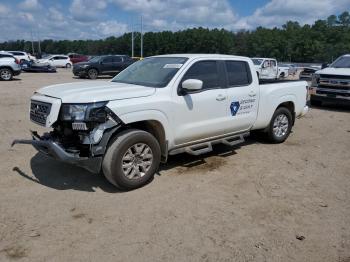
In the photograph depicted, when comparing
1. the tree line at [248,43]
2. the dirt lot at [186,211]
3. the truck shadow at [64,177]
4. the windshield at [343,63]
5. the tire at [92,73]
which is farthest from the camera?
the tree line at [248,43]

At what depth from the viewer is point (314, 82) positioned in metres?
13.3

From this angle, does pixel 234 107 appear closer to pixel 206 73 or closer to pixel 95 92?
pixel 206 73

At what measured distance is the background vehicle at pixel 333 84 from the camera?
12227 mm

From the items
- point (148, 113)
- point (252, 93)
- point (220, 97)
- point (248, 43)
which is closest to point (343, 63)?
point (252, 93)

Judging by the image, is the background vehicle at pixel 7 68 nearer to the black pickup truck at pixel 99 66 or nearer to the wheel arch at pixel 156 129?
the black pickup truck at pixel 99 66

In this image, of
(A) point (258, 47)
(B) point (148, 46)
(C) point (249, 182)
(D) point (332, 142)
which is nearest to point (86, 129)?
(C) point (249, 182)

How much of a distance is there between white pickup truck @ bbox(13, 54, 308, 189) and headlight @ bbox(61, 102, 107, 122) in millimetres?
12

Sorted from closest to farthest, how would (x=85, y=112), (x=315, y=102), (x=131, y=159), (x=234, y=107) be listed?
(x=85, y=112) → (x=131, y=159) → (x=234, y=107) → (x=315, y=102)

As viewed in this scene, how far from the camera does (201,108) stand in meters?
5.77

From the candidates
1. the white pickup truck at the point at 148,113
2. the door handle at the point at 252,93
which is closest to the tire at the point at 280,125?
the white pickup truck at the point at 148,113

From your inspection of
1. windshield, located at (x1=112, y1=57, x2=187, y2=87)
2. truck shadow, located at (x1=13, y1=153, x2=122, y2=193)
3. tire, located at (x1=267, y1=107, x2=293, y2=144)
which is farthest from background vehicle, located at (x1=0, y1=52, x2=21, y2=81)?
tire, located at (x1=267, y1=107, x2=293, y2=144)

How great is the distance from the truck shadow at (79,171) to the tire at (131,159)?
0.25 meters

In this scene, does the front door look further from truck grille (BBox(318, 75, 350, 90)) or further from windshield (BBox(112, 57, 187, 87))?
truck grille (BBox(318, 75, 350, 90))

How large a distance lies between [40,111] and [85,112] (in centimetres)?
81
